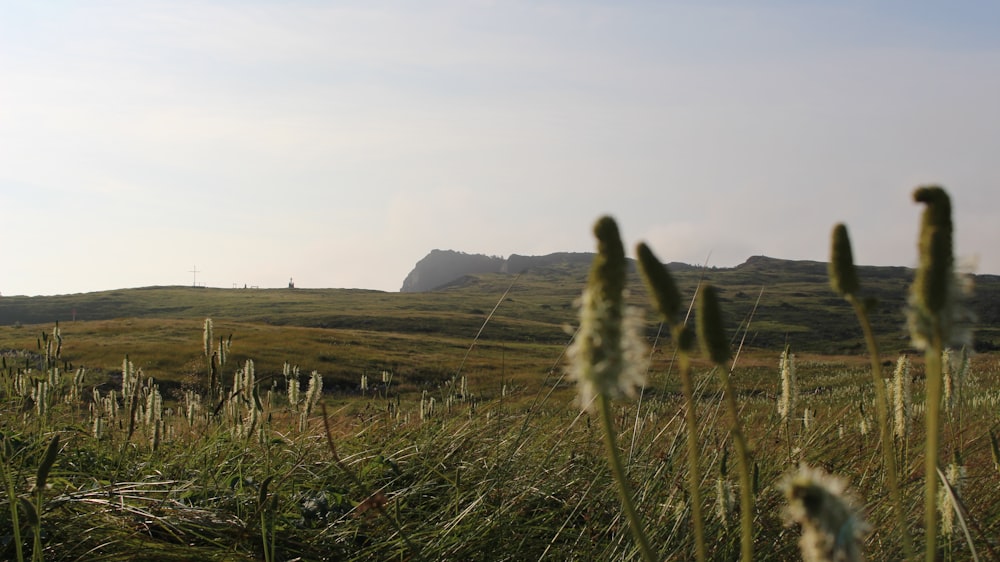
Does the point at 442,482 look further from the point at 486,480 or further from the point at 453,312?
the point at 453,312

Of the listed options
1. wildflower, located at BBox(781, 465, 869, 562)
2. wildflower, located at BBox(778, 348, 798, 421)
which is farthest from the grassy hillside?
wildflower, located at BBox(781, 465, 869, 562)

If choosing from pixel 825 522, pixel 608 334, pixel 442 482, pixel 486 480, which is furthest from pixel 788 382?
pixel 825 522

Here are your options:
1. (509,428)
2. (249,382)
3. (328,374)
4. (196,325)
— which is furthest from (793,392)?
(196,325)

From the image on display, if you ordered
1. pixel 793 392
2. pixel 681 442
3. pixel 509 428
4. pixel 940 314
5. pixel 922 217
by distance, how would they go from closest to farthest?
pixel 940 314, pixel 922 217, pixel 793 392, pixel 681 442, pixel 509 428

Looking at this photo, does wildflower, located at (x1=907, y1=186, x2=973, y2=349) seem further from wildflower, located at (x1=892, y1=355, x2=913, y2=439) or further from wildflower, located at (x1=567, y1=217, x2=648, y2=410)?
wildflower, located at (x1=892, y1=355, x2=913, y2=439)

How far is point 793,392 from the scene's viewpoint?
16.3 ft

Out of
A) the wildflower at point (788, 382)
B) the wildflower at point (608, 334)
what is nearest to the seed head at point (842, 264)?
the wildflower at point (608, 334)

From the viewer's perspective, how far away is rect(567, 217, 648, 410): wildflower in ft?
5.25

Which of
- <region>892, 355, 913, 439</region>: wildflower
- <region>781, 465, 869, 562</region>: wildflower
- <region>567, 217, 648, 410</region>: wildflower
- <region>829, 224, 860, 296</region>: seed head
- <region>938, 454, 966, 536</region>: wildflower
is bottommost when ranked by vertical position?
<region>938, 454, 966, 536</region>: wildflower

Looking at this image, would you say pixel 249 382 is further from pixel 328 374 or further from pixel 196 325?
pixel 196 325

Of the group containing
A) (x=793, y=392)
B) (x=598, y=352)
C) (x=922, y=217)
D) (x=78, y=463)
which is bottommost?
(x=78, y=463)

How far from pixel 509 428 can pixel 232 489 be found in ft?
8.68

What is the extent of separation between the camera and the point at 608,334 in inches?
64.7

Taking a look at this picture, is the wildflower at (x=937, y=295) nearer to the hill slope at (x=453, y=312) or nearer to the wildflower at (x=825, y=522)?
the wildflower at (x=825, y=522)
